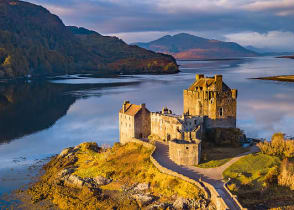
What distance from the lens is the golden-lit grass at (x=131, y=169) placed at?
37469mm

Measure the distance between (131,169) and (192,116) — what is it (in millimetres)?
11811

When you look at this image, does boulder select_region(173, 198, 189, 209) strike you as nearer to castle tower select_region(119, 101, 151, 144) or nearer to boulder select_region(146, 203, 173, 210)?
boulder select_region(146, 203, 173, 210)

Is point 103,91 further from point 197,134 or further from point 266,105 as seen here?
point 197,134

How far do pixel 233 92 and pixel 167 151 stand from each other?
1401 cm

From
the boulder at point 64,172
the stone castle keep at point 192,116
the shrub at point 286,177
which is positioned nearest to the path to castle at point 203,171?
the stone castle keep at point 192,116

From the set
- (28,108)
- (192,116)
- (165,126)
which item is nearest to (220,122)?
(192,116)

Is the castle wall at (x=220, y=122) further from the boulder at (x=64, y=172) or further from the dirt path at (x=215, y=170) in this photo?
the boulder at (x=64, y=172)

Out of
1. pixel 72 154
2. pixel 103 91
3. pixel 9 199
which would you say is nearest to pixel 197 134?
pixel 72 154

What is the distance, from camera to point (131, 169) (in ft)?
146

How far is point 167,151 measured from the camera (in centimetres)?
4609

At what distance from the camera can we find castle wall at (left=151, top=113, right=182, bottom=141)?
47875 millimetres

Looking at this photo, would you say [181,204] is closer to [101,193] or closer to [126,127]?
[101,193]

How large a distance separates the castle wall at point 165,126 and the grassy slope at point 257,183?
9.33 meters

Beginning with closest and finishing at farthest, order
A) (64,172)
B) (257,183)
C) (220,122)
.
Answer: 1. (257,183)
2. (64,172)
3. (220,122)
